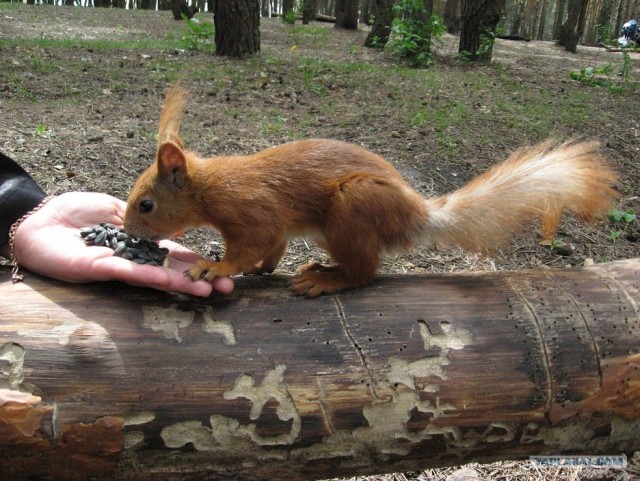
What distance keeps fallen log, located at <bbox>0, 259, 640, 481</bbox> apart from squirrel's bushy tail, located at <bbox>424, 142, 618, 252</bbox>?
0.29m

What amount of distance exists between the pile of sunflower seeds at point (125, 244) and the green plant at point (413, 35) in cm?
778

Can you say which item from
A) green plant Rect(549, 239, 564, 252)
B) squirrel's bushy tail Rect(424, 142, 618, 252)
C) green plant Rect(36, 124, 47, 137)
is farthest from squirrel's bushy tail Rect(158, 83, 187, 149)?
green plant Rect(36, 124, 47, 137)

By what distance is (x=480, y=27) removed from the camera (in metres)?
9.72

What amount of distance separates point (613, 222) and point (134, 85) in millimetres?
4904

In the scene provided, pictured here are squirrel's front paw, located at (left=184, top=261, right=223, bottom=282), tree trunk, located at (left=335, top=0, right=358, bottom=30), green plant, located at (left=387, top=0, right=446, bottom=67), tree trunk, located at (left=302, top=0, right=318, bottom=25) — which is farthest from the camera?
tree trunk, located at (left=302, top=0, right=318, bottom=25)

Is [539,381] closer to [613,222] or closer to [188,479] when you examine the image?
[188,479]

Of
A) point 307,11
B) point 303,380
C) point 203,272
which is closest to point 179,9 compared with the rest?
point 307,11

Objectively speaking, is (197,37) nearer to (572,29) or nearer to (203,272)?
(203,272)

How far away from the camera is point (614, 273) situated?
7.40ft

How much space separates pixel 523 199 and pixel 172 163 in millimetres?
1319

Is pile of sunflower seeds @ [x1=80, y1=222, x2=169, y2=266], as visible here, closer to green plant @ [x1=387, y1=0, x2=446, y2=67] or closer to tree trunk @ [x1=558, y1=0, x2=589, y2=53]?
green plant @ [x1=387, y1=0, x2=446, y2=67]

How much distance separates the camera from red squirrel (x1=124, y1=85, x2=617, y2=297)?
2.22m

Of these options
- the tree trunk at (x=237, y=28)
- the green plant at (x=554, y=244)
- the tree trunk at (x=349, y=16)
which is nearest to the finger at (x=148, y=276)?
the green plant at (x=554, y=244)

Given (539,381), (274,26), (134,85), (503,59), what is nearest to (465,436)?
(539,381)
